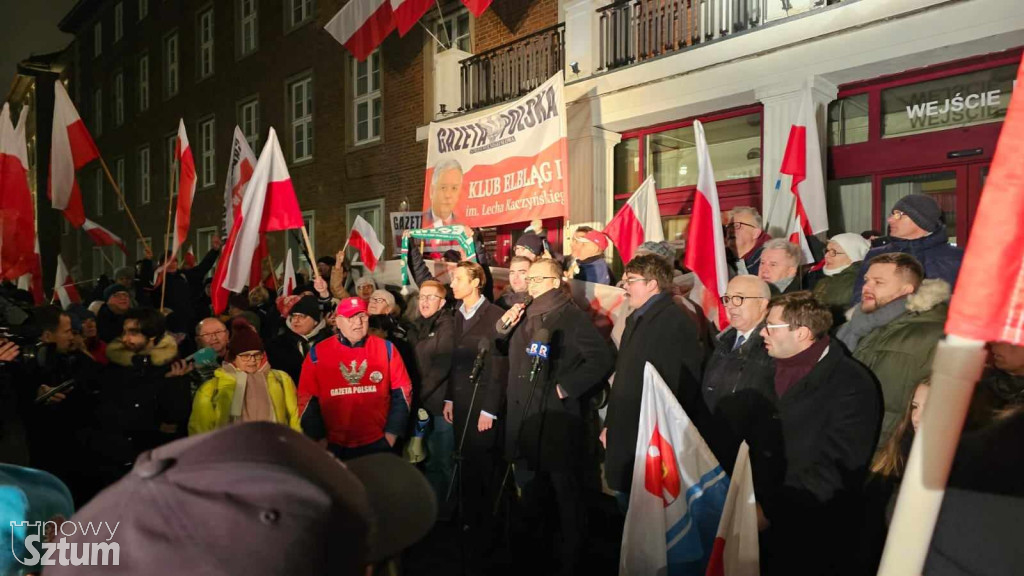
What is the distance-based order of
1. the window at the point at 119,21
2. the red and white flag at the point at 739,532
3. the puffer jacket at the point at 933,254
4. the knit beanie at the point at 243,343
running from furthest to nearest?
the window at the point at 119,21, the knit beanie at the point at 243,343, the puffer jacket at the point at 933,254, the red and white flag at the point at 739,532

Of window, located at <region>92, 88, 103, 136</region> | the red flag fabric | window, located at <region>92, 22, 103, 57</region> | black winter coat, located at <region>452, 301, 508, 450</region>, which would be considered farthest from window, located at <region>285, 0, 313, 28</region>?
window, located at <region>92, 22, 103, 57</region>

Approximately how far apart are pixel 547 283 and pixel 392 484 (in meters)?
3.09

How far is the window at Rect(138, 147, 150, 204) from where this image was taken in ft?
82.1

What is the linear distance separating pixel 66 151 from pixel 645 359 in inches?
283

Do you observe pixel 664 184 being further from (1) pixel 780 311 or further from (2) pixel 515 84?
(1) pixel 780 311

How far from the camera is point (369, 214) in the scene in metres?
14.5

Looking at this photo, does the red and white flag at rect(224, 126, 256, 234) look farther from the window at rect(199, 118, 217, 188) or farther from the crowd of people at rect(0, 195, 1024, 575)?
the window at rect(199, 118, 217, 188)

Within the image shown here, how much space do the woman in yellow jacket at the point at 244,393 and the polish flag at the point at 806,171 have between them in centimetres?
451

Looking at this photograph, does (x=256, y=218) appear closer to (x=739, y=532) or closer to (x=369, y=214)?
(x=739, y=532)

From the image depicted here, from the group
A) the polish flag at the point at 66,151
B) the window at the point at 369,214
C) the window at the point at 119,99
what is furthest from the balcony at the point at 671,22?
the window at the point at 119,99

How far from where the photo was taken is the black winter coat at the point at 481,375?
4598mm

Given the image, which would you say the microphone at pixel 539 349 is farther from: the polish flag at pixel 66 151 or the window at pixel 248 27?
the window at pixel 248 27

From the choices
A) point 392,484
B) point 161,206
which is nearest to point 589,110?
point 392,484

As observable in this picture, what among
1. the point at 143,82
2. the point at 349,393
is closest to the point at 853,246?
the point at 349,393
